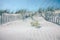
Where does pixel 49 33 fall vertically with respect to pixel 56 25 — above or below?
below

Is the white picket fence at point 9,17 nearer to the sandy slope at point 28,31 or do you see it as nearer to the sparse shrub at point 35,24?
the sandy slope at point 28,31

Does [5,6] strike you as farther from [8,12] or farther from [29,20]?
[29,20]

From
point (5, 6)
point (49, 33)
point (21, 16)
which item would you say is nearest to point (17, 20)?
point (21, 16)

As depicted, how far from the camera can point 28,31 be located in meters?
1.31

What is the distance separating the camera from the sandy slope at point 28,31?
1.30 meters

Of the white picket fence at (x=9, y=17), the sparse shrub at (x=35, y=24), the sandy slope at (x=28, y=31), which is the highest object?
the white picket fence at (x=9, y=17)

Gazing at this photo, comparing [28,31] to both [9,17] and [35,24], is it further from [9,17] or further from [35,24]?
[9,17]

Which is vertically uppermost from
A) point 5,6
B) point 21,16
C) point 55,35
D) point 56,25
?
point 5,6

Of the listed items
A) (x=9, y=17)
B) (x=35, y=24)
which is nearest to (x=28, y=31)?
(x=35, y=24)

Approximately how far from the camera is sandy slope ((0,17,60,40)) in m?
Result: 1.30

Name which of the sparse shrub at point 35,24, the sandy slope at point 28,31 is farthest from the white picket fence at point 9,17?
the sparse shrub at point 35,24

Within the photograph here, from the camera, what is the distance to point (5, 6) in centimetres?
132

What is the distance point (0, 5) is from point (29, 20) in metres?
0.42

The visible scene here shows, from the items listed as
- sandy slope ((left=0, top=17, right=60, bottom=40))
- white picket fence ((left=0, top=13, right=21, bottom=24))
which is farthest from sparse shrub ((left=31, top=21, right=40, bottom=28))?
white picket fence ((left=0, top=13, right=21, bottom=24))
